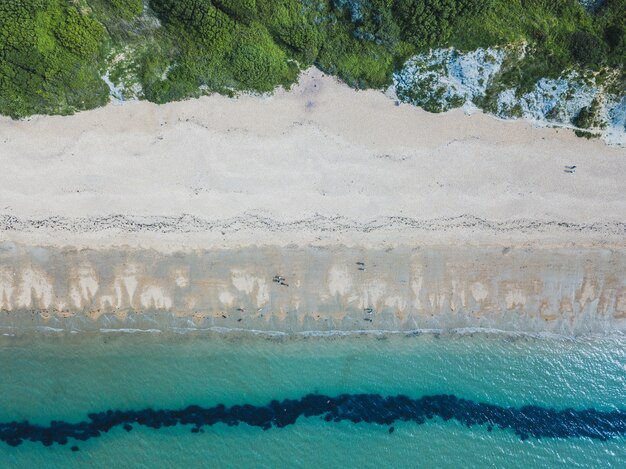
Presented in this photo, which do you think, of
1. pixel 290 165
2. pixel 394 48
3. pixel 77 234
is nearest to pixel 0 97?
pixel 77 234

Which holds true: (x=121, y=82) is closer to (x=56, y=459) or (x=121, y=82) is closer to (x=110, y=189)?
(x=110, y=189)

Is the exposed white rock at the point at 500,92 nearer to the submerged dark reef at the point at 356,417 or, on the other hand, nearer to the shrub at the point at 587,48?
the shrub at the point at 587,48

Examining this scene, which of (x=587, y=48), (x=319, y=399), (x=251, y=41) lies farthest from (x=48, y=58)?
(x=587, y=48)

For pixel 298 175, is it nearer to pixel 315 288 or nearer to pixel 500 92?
pixel 315 288

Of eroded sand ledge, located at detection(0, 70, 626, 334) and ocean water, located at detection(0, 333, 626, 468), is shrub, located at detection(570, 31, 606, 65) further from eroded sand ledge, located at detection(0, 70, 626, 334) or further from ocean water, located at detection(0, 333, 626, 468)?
ocean water, located at detection(0, 333, 626, 468)

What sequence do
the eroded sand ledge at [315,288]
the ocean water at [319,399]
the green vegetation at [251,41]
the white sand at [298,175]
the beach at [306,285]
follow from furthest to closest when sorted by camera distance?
the ocean water at [319,399] < the eroded sand ledge at [315,288] < the beach at [306,285] < the white sand at [298,175] < the green vegetation at [251,41]

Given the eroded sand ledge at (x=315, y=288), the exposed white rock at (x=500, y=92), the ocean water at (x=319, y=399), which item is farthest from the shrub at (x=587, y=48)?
the ocean water at (x=319, y=399)
